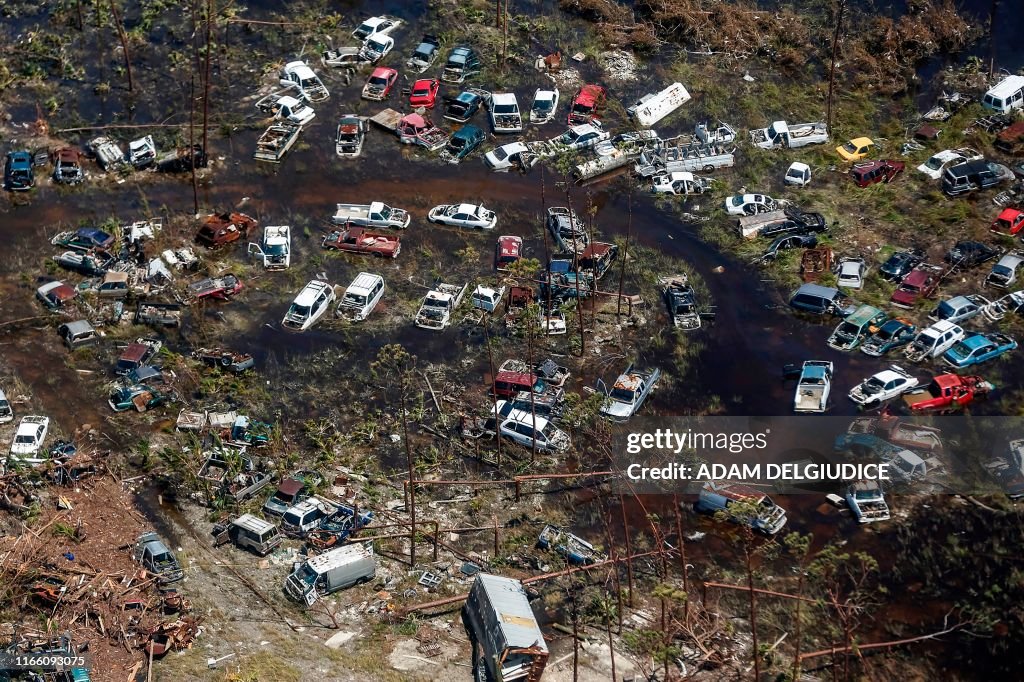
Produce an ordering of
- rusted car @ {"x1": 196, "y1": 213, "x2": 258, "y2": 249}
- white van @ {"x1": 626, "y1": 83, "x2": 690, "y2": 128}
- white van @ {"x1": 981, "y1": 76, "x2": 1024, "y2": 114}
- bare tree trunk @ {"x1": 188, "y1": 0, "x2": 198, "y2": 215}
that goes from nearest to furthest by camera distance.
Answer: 1. rusted car @ {"x1": 196, "y1": 213, "x2": 258, "y2": 249}
2. bare tree trunk @ {"x1": 188, "y1": 0, "x2": 198, "y2": 215}
3. white van @ {"x1": 981, "y1": 76, "x2": 1024, "y2": 114}
4. white van @ {"x1": 626, "y1": 83, "x2": 690, "y2": 128}

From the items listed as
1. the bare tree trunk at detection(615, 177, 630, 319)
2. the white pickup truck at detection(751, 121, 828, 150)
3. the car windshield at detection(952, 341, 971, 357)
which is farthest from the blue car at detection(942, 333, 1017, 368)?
the white pickup truck at detection(751, 121, 828, 150)

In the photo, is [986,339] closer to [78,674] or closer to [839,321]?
[839,321]

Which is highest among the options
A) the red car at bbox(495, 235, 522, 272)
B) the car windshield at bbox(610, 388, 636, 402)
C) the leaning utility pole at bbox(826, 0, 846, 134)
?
the leaning utility pole at bbox(826, 0, 846, 134)

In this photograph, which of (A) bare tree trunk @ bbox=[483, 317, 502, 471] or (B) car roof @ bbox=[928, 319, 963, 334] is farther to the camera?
(B) car roof @ bbox=[928, 319, 963, 334]

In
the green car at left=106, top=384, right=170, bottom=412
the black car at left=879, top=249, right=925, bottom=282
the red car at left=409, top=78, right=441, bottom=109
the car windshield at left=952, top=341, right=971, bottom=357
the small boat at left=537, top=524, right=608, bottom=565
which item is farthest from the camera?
the red car at left=409, top=78, right=441, bottom=109

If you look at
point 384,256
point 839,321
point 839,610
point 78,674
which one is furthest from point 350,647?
point 839,321

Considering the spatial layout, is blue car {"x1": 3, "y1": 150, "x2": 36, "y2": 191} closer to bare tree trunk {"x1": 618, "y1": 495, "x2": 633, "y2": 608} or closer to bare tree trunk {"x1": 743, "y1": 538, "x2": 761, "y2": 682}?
bare tree trunk {"x1": 618, "y1": 495, "x2": 633, "y2": 608}
